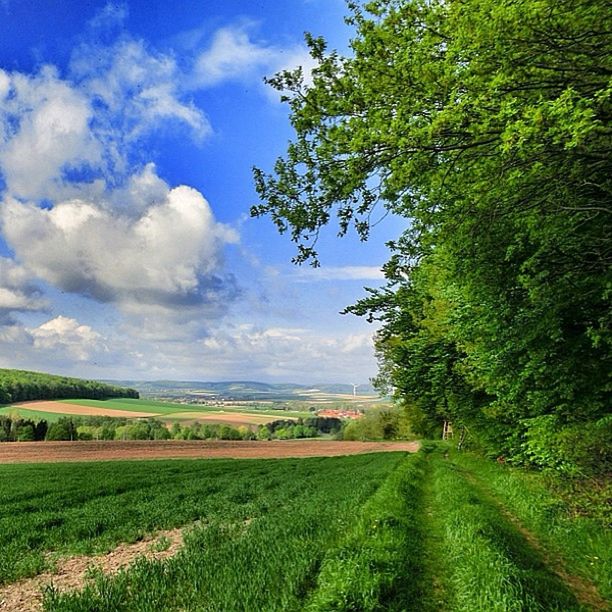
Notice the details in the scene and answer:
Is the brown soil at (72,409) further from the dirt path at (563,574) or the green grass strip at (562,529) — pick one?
the dirt path at (563,574)

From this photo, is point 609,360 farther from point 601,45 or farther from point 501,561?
point 601,45

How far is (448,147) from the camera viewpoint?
795cm

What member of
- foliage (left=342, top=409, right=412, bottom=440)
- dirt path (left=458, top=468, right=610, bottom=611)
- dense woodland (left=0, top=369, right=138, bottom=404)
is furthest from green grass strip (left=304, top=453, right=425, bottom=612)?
dense woodland (left=0, top=369, right=138, bottom=404)

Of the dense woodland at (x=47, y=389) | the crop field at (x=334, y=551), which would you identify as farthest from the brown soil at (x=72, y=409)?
the crop field at (x=334, y=551)

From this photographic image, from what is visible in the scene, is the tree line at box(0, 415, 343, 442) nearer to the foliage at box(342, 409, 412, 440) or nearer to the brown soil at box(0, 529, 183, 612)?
the foliage at box(342, 409, 412, 440)

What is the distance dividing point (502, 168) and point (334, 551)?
23.5ft

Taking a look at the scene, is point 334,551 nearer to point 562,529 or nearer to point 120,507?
point 562,529

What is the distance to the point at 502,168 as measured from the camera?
7.50m

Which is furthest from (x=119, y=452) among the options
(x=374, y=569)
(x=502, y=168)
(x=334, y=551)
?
(x=502, y=168)

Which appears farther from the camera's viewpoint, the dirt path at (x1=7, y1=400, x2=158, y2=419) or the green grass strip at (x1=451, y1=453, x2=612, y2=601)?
the dirt path at (x1=7, y1=400, x2=158, y2=419)

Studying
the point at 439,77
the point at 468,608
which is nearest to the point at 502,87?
the point at 439,77

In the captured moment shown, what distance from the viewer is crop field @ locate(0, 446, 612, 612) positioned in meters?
6.19

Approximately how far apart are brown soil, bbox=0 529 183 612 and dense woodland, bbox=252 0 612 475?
7.29 meters

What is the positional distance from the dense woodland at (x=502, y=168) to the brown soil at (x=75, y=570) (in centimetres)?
729
